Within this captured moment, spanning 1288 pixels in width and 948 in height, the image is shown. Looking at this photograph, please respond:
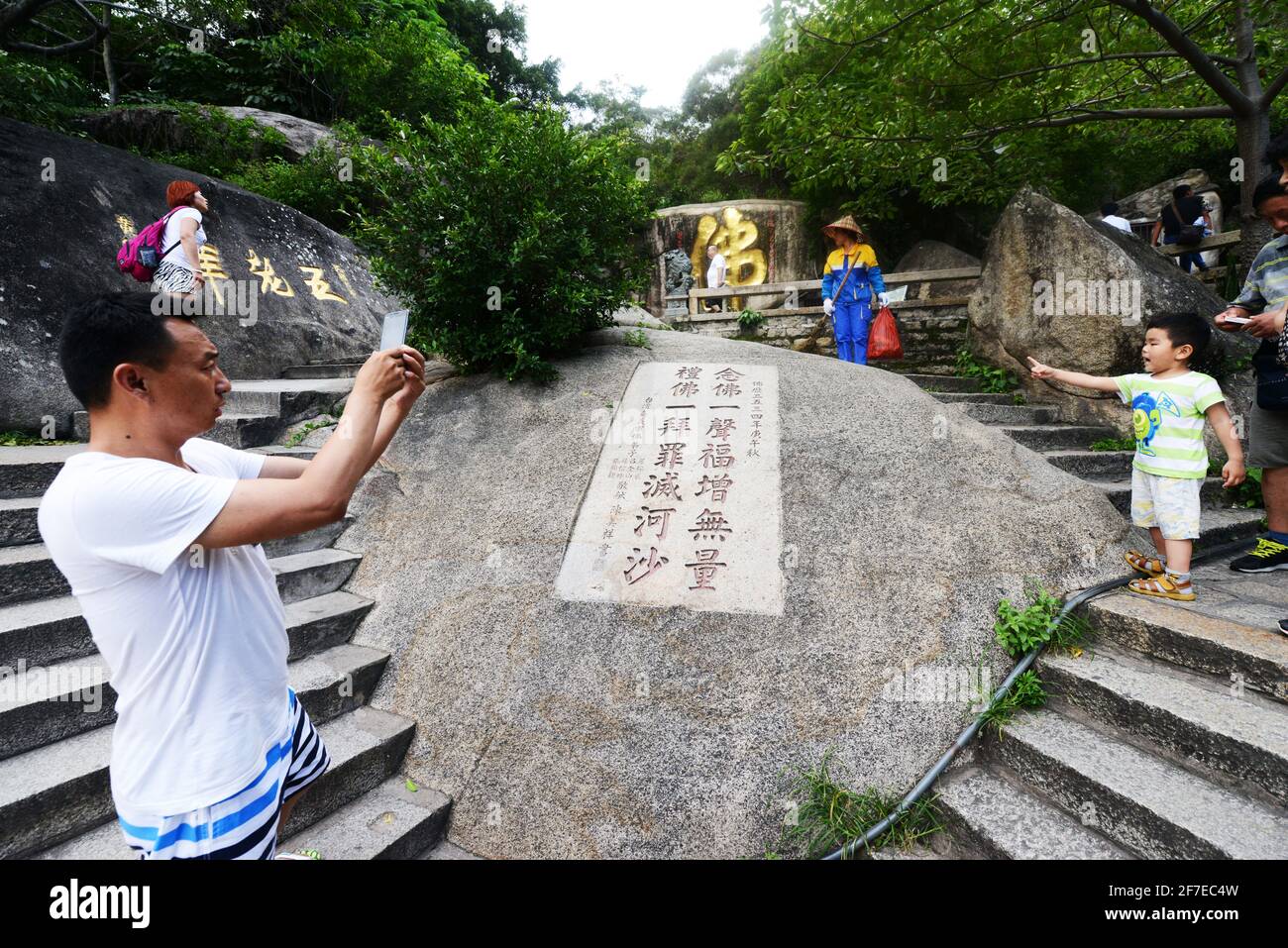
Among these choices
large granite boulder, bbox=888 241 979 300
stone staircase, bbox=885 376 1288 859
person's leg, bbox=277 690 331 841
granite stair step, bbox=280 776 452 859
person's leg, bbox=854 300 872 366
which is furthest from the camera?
large granite boulder, bbox=888 241 979 300

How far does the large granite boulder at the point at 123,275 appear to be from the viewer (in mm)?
4996

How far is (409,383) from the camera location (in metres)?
1.79

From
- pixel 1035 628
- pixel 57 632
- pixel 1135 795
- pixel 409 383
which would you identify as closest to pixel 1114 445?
pixel 1035 628

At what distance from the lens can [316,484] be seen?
56.8 inches

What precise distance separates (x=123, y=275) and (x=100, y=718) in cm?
553

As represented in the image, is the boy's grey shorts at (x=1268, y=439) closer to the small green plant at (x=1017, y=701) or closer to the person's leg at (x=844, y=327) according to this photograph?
the small green plant at (x=1017, y=701)

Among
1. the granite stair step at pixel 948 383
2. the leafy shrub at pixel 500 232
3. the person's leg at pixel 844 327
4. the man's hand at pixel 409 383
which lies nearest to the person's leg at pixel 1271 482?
the granite stair step at pixel 948 383

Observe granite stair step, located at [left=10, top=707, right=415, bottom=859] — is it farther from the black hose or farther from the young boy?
the young boy

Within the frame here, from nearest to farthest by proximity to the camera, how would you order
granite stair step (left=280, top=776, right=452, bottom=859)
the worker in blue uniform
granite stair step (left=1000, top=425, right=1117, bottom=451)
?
granite stair step (left=280, top=776, right=452, bottom=859), granite stair step (left=1000, top=425, right=1117, bottom=451), the worker in blue uniform

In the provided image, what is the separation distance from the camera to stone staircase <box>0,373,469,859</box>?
230 cm

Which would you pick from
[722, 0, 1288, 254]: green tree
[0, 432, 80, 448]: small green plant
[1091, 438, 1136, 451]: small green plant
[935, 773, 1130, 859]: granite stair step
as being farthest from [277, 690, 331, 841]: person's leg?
[722, 0, 1288, 254]: green tree

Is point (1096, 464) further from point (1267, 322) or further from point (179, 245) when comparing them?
point (179, 245)
